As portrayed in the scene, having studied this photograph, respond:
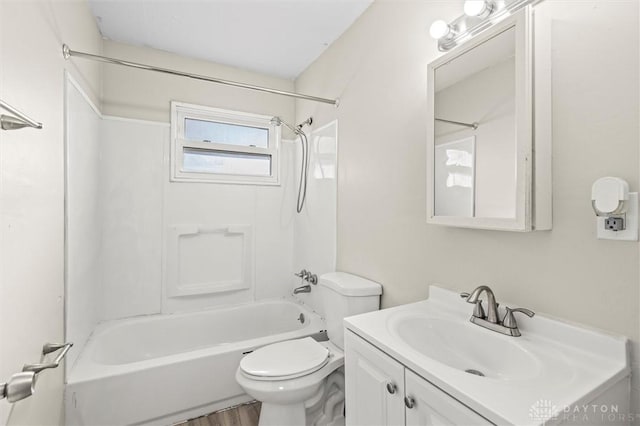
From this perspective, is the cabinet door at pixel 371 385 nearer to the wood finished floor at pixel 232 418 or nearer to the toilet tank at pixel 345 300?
the toilet tank at pixel 345 300

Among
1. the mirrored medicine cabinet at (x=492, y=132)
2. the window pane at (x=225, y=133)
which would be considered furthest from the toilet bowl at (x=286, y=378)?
the window pane at (x=225, y=133)

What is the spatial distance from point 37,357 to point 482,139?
1.98 meters

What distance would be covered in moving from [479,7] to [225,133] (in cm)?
217

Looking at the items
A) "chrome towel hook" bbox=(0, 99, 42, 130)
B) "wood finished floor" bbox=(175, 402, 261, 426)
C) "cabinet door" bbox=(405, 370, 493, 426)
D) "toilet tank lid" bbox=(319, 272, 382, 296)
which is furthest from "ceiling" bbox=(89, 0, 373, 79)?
"wood finished floor" bbox=(175, 402, 261, 426)

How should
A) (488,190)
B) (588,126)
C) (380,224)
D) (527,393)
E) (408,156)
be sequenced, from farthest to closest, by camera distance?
(380,224) → (408,156) → (488,190) → (588,126) → (527,393)

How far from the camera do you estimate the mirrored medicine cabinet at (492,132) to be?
1.00 meters

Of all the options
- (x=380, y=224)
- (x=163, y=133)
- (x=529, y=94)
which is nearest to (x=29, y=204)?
(x=163, y=133)

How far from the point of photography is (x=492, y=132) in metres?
1.14

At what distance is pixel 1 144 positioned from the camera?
3.13 feet

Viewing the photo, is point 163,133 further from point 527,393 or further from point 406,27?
point 527,393

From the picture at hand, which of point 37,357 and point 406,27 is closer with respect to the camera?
point 37,357

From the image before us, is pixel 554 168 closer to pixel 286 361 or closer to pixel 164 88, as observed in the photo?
pixel 286 361

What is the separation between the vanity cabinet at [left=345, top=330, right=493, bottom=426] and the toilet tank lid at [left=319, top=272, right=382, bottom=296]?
1.66ft

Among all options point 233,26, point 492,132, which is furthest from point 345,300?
point 233,26
